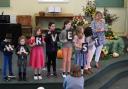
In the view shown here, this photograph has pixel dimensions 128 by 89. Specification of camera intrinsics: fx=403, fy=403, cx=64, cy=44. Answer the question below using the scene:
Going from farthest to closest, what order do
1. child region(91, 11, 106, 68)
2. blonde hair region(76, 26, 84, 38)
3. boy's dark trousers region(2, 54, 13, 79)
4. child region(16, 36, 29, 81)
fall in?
child region(91, 11, 106, 68), blonde hair region(76, 26, 84, 38), boy's dark trousers region(2, 54, 13, 79), child region(16, 36, 29, 81)

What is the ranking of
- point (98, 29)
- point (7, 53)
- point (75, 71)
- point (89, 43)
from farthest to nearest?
point (98, 29) < point (89, 43) < point (7, 53) < point (75, 71)

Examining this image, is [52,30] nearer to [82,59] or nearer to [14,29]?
[82,59]

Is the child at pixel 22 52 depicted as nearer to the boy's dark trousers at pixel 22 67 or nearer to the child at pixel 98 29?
the boy's dark trousers at pixel 22 67

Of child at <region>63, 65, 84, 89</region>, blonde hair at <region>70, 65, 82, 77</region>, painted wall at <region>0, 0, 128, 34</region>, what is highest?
painted wall at <region>0, 0, 128, 34</region>

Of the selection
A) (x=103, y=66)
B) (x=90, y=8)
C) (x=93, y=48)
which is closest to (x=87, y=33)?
(x=93, y=48)

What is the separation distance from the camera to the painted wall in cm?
1542

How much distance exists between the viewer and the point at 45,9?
50.8 feet

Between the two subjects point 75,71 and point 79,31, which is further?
point 79,31

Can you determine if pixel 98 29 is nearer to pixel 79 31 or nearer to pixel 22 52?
pixel 79 31

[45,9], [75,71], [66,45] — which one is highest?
[45,9]

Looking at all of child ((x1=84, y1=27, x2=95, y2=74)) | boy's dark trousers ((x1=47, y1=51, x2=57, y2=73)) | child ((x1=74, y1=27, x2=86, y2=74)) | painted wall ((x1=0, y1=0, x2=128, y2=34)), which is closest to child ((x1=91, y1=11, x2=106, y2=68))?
child ((x1=84, y1=27, x2=95, y2=74))

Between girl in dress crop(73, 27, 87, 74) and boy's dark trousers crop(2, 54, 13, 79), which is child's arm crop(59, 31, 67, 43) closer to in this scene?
girl in dress crop(73, 27, 87, 74)

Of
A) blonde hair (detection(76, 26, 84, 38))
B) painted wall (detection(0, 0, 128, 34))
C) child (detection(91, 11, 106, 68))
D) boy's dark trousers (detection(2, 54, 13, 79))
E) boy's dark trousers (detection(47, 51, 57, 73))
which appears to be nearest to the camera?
boy's dark trousers (detection(2, 54, 13, 79))

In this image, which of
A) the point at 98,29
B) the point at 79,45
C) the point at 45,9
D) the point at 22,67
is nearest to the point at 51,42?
the point at 79,45
